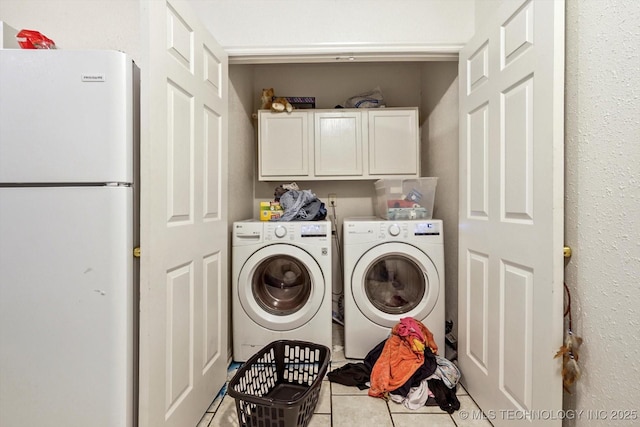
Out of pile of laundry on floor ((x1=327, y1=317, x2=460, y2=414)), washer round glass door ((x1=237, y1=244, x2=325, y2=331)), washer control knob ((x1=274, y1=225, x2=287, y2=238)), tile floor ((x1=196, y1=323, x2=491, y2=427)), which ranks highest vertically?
washer control knob ((x1=274, y1=225, x2=287, y2=238))

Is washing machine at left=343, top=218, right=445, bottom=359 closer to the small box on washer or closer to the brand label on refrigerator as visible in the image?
the small box on washer

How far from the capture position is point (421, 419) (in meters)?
1.34

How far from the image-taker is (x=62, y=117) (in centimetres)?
97

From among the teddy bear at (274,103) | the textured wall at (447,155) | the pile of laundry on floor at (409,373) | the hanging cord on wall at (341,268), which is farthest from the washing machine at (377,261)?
the teddy bear at (274,103)

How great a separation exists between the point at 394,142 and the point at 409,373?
67.2 inches

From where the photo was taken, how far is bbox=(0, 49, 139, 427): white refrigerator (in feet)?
3.18

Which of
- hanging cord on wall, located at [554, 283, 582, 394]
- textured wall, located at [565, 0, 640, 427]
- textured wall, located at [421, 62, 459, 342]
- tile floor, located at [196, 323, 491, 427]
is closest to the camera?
textured wall, located at [565, 0, 640, 427]

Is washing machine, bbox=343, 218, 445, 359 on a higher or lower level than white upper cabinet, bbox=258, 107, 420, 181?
lower

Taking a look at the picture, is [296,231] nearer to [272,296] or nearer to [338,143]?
[272,296]

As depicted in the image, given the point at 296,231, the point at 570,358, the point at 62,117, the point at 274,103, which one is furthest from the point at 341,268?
the point at 62,117

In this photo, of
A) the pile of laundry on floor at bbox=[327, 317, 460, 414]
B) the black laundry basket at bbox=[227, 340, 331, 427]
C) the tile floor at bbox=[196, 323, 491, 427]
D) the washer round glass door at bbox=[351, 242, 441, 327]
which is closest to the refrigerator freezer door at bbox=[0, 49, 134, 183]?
the black laundry basket at bbox=[227, 340, 331, 427]

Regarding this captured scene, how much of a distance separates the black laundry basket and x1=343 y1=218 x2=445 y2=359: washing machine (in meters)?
0.35

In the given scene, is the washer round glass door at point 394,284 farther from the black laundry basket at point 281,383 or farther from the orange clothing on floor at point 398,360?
the black laundry basket at point 281,383

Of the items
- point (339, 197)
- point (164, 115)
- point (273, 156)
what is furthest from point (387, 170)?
point (164, 115)
